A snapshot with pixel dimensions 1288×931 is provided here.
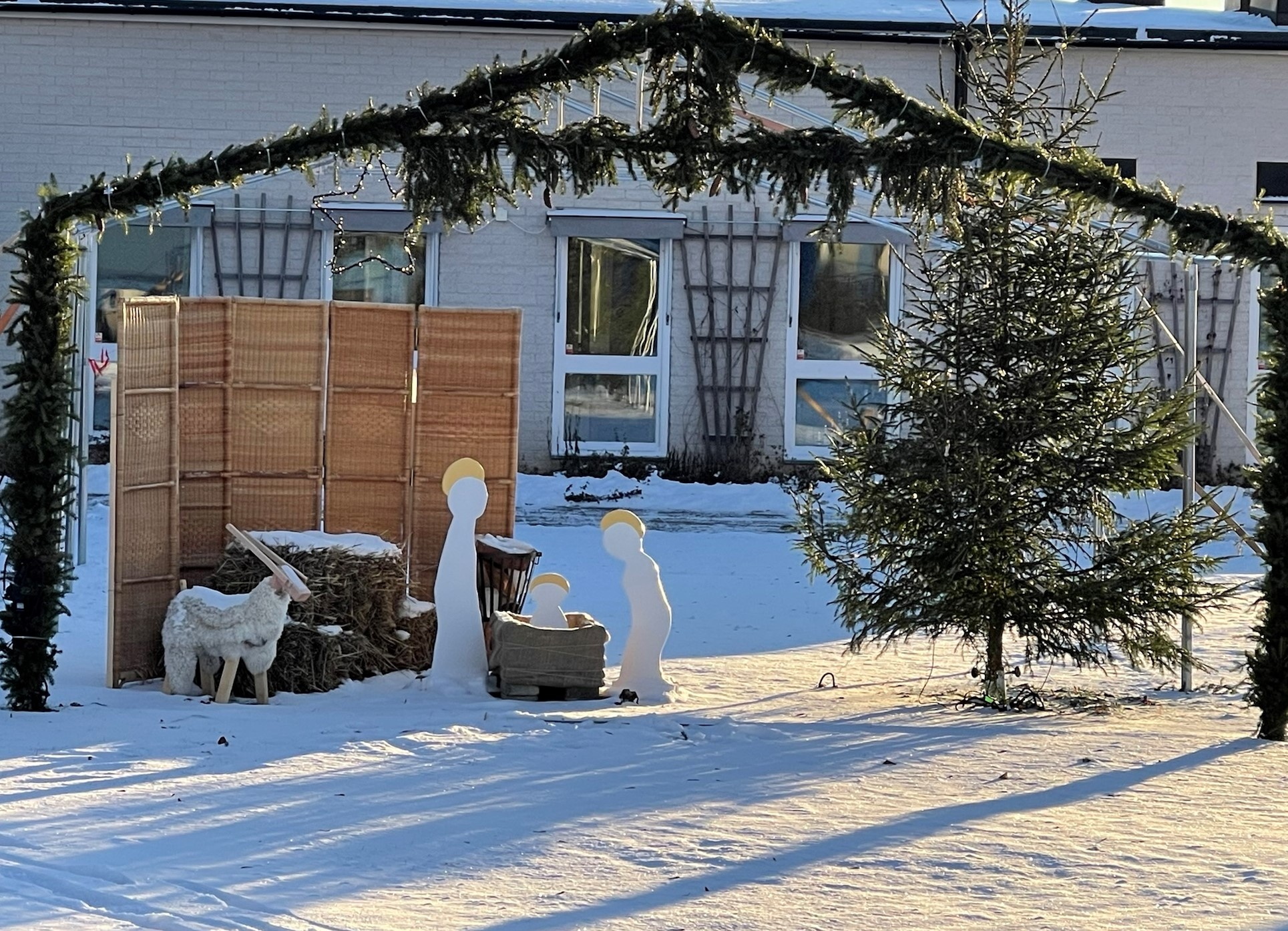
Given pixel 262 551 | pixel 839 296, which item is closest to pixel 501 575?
pixel 262 551

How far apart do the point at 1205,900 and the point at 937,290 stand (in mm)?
4582

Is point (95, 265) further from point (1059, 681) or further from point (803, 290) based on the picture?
point (1059, 681)

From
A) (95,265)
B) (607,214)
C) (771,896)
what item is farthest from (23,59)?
(771,896)

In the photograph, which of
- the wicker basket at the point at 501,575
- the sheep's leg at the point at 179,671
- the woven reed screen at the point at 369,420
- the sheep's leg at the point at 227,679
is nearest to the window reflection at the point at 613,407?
the woven reed screen at the point at 369,420

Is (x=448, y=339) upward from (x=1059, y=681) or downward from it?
upward

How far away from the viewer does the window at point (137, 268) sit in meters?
18.6

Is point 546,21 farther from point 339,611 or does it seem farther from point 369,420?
point 339,611

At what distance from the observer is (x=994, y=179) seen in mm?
8016

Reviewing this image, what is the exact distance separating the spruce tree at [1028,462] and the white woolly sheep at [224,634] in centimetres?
313

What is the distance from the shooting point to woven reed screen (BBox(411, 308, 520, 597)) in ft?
32.2

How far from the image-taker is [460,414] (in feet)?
32.4

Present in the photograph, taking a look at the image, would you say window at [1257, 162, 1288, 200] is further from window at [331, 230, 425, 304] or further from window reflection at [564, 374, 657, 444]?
window at [331, 230, 425, 304]

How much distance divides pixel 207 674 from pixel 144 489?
1089 mm

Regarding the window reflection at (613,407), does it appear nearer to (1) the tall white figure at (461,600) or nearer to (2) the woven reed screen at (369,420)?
(2) the woven reed screen at (369,420)
